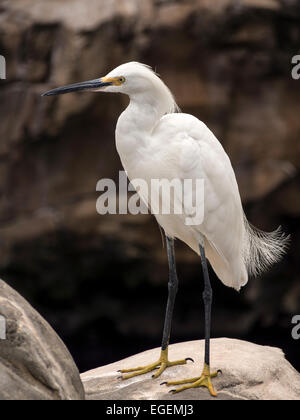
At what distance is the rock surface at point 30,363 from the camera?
85.4 inches

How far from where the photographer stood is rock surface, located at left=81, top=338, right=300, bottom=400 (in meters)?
2.66

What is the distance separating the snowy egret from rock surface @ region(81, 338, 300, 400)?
0.18ft

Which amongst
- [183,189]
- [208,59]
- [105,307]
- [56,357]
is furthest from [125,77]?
[105,307]

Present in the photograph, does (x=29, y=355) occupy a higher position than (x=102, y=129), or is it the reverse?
(x=102, y=129)

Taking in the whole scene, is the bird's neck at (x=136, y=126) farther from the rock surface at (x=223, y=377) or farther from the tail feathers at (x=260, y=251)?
the rock surface at (x=223, y=377)

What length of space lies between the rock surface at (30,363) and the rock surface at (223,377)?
371 millimetres

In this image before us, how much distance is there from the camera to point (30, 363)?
222 cm

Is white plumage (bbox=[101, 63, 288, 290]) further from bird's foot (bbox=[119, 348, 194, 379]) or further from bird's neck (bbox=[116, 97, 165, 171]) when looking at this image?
bird's foot (bbox=[119, 348, 194, 379])

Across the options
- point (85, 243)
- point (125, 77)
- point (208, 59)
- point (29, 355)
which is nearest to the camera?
point (29, 355)

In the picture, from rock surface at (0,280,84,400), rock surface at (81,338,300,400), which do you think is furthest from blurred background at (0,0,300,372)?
rock surface at (0,280,84,400)

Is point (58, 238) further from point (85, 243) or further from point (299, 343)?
point (299, 343)

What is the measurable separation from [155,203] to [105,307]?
348cm

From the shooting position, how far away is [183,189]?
2705 mm

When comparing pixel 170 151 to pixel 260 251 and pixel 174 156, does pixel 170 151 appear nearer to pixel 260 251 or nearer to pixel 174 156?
pixel 174 156
